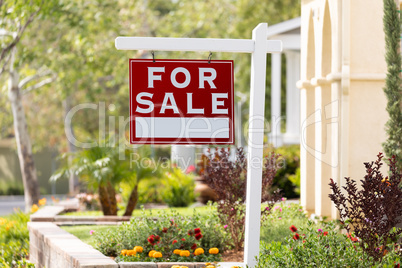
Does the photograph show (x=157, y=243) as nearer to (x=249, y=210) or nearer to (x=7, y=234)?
(x=249, y=210)

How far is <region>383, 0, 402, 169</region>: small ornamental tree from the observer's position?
823cm

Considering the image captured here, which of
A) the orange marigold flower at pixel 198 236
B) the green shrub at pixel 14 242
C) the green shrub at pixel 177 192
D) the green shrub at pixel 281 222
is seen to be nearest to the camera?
the orange marigold flower at pixel 198 236

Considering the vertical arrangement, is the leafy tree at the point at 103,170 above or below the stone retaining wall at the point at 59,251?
above

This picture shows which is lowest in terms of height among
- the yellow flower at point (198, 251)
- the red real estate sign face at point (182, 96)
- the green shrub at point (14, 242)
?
the green shrub at point (14, 242)

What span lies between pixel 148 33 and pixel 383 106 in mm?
16985

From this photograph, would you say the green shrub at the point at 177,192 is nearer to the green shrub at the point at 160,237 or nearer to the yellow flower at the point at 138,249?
the green shrub at the point at 160,237

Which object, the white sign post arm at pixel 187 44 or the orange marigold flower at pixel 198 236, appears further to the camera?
the orange marigold flower at pixel 198 236

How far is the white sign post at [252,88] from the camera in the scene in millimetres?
6195

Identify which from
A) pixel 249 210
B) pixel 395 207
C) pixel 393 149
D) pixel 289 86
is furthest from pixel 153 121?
pixel 289 86

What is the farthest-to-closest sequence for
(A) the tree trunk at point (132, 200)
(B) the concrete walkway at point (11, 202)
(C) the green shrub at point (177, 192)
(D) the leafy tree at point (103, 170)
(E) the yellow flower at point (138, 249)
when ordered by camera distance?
1. (B) the concrete walkway at point (11, 202)
2. (C) the green shrub at point (177, 192)
3. (A) the tree trunk at point (132, 200)
4. (D) the leafy tree at point (103, 170)
5. (E) the yellow flower at point (138, 249)

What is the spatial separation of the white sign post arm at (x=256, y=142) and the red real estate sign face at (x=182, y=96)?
24 centimetres

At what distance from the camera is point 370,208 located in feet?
20.4

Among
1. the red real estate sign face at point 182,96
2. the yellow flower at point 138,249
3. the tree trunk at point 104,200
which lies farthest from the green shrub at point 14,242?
the red real estate sign face at point 182,96

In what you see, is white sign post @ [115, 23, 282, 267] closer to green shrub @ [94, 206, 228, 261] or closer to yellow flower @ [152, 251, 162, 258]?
yellow flower @ [152, 251, 162, 258]
